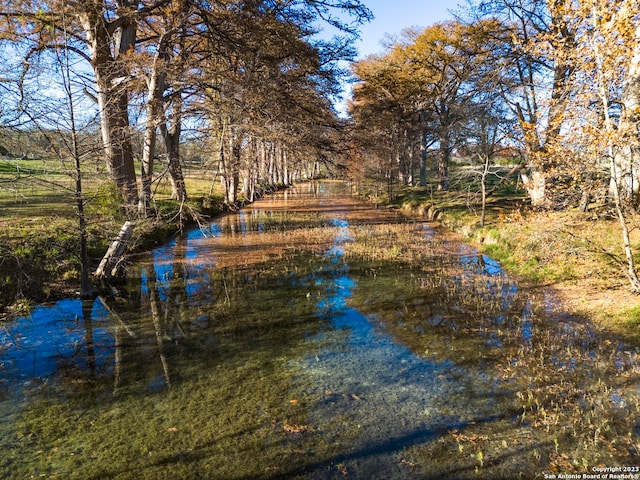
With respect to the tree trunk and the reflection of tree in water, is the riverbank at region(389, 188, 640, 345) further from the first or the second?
the tree trunk

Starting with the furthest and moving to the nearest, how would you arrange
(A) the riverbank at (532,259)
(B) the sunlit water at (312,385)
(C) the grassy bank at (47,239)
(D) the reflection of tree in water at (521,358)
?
1. (A) the riverbank at (532,259)
2. (C) the grassy bank at (47,239)
3. (D) the reflection of tree in water at (521,358)
4. (B) the sunlit water at (312,385)

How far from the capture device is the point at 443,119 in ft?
96.2

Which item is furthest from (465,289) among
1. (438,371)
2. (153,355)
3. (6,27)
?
(6,27)

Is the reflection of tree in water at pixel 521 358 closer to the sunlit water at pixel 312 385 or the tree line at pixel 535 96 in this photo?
the sunlit water at pixel 312 385

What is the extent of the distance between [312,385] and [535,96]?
14508mm

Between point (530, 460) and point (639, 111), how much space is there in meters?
6.27

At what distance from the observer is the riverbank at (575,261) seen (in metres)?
8.02

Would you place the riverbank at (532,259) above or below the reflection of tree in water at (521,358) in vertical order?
above

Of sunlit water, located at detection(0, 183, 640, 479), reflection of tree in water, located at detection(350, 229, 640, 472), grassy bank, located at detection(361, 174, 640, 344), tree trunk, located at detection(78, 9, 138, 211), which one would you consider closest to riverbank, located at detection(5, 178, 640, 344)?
grassy bank, located at detection(361, 174, 640, 344)

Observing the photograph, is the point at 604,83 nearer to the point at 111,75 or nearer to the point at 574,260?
the point at 574,260

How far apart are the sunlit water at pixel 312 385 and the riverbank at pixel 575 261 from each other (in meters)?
0.64

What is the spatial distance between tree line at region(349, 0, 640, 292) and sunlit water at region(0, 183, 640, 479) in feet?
9.95

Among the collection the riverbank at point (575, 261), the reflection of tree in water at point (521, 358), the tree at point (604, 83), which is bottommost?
the reflection of tree in water at point (521, 358)

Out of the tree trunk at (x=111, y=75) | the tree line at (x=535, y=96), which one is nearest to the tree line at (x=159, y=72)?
the tree trunk at (x=111, y=75)
